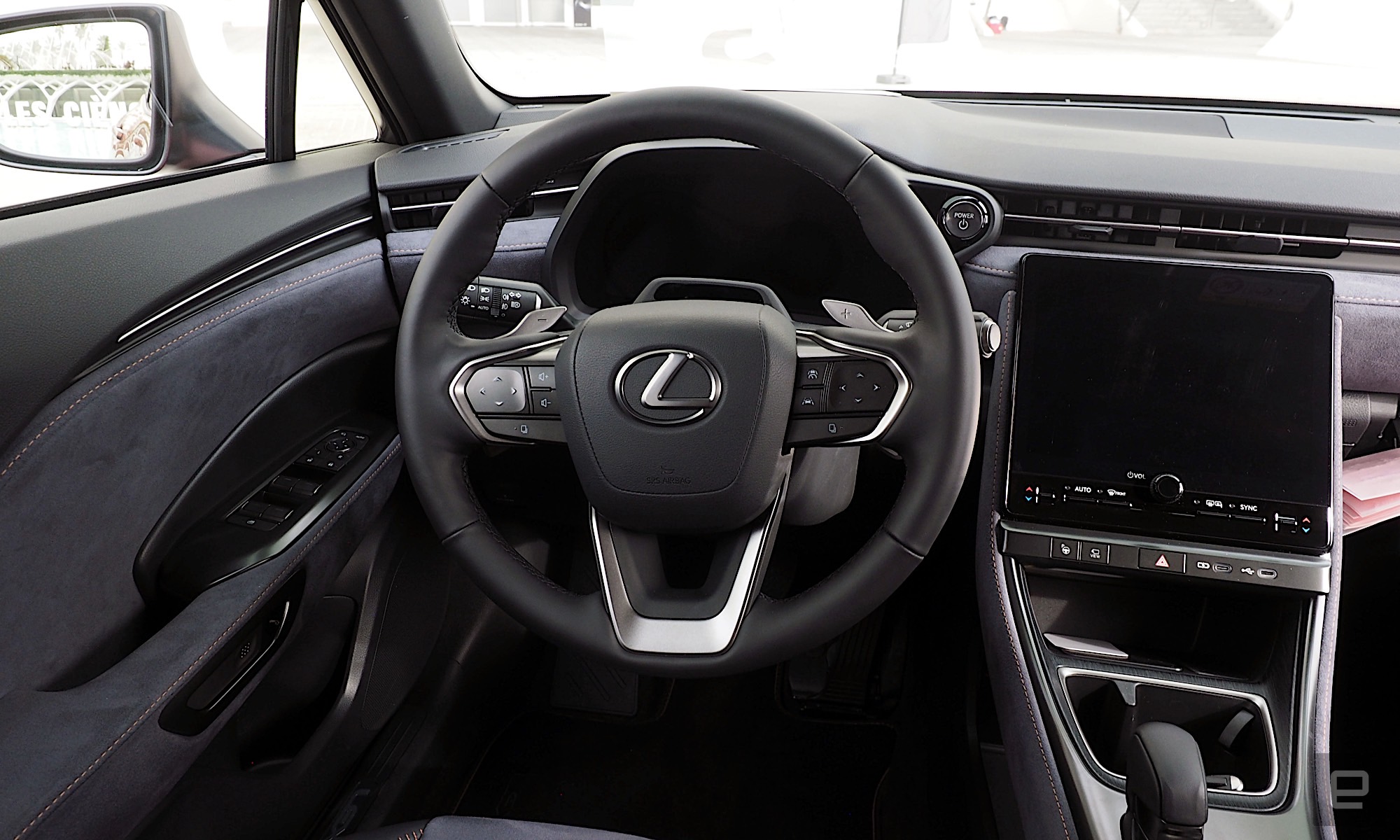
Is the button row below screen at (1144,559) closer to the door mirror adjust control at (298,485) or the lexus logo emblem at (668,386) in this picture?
the lexus logo emblem at (668,386)

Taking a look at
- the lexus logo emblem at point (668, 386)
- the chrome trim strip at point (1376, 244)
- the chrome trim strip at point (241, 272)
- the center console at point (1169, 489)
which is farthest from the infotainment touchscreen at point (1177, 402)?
the chrome trim strip at point (241, 272)

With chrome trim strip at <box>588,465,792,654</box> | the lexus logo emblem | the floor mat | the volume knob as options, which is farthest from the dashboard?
the floor mat

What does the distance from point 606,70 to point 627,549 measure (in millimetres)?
1820

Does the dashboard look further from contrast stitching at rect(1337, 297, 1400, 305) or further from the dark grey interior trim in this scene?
the dark grey interior trim

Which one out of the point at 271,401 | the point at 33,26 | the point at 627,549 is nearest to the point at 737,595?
the point at 627,549

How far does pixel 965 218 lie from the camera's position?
140cm

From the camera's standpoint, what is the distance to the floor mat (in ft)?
5.25

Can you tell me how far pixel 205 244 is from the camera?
1.19 m

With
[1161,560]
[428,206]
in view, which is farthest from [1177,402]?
[428,206]

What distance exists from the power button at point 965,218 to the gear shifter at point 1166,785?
0.76m

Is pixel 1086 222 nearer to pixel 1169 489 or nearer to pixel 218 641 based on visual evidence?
pixel 1169 489

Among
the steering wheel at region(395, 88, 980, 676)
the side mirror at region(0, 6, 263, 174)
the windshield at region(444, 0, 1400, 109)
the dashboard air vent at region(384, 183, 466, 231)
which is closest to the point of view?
the steering wheel at region(395, 88, 980, 676)

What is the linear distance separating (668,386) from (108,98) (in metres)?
1.01

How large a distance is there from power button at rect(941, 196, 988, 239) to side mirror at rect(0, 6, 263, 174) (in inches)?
45.3
